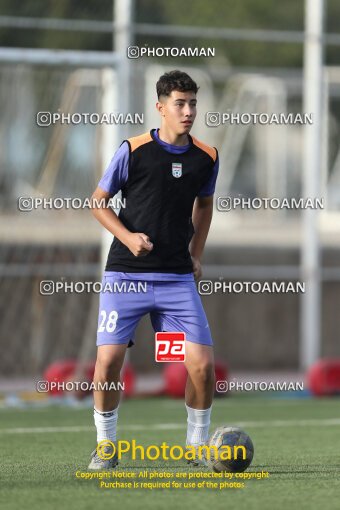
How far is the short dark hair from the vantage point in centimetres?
742

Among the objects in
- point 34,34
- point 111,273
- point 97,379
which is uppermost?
point 34,34

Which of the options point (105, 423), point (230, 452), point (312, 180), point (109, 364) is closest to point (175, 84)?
point (109, 364)

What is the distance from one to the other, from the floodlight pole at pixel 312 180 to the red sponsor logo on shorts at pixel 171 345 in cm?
776

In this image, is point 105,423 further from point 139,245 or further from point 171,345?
point 139,245

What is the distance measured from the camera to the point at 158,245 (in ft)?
24.6

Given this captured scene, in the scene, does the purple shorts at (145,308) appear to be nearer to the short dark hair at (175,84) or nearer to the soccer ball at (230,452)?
the soccer ball at (230,452)

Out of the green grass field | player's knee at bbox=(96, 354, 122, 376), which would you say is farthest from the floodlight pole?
player's knee at bbox=(96, 354, 122, 376)

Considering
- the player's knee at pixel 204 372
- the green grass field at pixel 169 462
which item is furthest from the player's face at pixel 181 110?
the green grass field at pixel 169 462

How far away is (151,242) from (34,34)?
1634cm

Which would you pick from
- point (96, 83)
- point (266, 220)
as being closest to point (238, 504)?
point (96, 83)

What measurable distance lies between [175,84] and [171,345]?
1389mm

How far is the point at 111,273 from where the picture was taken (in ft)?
24.7

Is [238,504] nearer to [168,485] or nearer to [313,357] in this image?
[168,485]

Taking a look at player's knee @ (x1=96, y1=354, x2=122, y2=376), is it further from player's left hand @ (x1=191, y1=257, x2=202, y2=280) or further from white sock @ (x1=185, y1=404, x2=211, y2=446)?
player's left hand @ (x1=191, y1=257, x2=202, y2=280)
